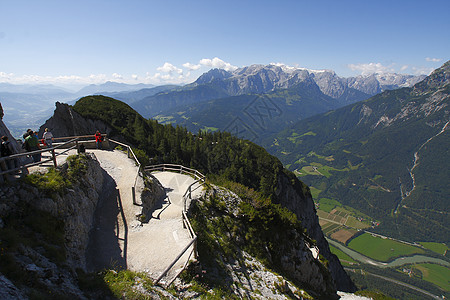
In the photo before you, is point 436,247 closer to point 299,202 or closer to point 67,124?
point 299,202

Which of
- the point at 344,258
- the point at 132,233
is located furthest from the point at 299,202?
the point at 344,258

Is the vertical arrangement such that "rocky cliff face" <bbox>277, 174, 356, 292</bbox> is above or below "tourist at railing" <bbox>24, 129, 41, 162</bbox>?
A: below

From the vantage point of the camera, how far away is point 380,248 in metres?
165

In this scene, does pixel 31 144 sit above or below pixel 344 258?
above

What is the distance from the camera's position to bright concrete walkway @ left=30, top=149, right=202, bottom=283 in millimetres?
11055

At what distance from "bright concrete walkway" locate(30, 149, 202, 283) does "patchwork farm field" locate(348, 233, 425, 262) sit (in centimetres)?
19020

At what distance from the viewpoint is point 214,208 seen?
19000 mm

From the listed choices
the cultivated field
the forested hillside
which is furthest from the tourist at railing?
the cultivated field

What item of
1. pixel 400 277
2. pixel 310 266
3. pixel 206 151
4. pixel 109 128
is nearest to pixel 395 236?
pixel 400 277

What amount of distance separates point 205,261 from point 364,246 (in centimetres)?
19928

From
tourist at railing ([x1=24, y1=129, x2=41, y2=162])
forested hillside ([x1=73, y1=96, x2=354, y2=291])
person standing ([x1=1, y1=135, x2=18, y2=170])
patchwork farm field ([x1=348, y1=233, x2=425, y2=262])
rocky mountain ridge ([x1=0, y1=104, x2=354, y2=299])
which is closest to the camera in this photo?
rocky mountain ridge ([x1=0, y1=104, x2=354, y2=299])

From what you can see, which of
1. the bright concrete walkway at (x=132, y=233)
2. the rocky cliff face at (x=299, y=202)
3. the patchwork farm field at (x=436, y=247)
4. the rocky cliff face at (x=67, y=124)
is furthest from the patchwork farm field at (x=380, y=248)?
the bright concrete walkway at (x=132, y=233)

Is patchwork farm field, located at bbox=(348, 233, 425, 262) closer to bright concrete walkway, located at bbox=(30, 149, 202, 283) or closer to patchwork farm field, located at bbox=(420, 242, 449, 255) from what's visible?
patchwork farm field, located at bbox=(420, 242, 449, 255)

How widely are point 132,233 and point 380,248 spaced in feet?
690
